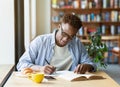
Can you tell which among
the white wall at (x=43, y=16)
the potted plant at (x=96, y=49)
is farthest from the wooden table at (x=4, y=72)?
the white wall at (x=43, y=16)

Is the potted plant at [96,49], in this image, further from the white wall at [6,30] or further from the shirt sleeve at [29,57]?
the shirt sleeve at [29,57]

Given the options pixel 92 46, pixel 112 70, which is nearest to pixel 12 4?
pixel 92 46

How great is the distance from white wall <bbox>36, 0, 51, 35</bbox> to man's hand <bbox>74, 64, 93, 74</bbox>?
5.04 metres

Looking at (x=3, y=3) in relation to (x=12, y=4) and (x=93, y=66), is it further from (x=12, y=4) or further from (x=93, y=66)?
(x=93, y=66)

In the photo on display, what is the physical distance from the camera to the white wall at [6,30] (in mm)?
2801

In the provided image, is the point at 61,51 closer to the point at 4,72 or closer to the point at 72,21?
the point at 72,21

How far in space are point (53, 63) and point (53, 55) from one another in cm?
7

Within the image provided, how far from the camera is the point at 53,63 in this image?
102 inches

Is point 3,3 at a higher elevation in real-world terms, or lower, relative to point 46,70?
higher

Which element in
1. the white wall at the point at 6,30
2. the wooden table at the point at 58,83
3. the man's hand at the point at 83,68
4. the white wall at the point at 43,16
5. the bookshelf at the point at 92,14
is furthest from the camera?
the bookshelf at the point at 92,14

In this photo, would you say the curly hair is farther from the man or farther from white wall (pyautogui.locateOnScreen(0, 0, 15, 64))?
white wall (pyautogui.locateOnScreen(0, 0, 15, 64))

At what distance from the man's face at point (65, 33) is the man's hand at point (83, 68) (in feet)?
0.84

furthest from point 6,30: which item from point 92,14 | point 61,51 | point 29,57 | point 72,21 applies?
point 92,14

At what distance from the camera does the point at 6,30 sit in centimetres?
282
